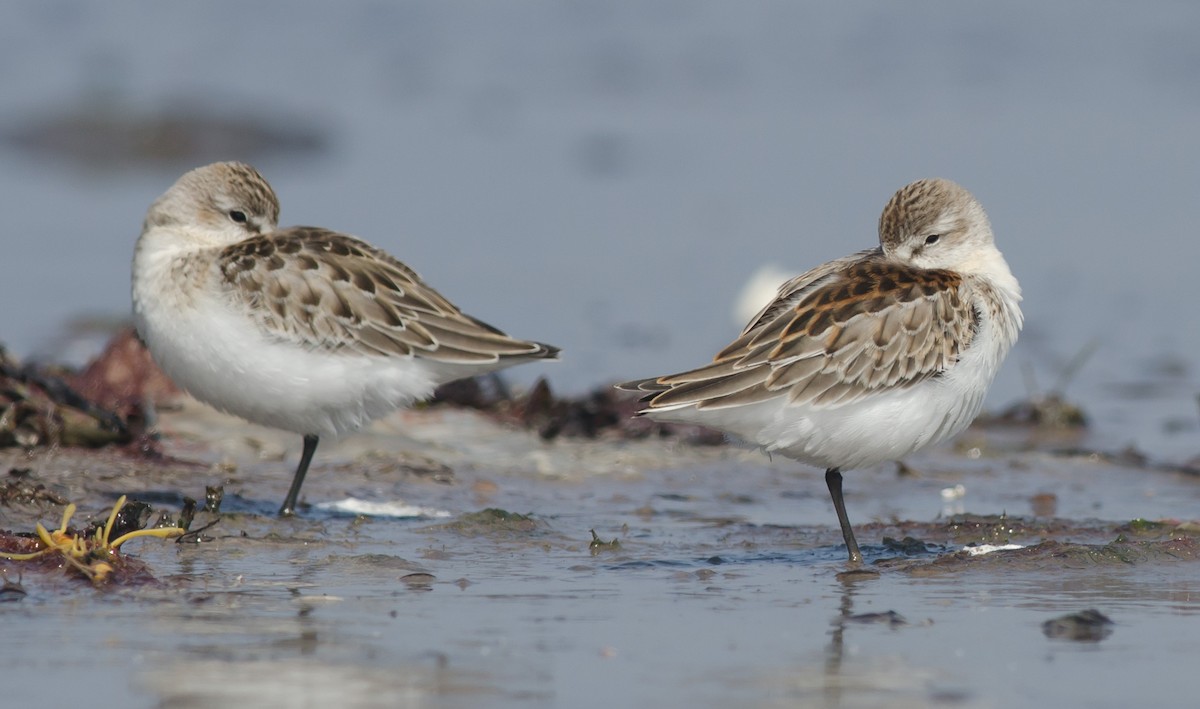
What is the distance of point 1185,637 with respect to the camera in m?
4.92

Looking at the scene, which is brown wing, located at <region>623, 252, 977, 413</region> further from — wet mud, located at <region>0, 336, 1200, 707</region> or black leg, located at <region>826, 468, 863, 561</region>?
wet mud, located at <region>0, 336, 1200, 707</region>

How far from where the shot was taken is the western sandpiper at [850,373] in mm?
6035

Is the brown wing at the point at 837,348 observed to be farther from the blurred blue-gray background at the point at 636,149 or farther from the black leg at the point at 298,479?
the blurred blue-gray background at the point at 636,149

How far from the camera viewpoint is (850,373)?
6098 mm

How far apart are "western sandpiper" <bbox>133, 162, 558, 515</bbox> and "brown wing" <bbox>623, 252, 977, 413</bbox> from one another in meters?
1.09

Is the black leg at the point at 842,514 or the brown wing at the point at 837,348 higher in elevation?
the brown wing at the point at 837,348

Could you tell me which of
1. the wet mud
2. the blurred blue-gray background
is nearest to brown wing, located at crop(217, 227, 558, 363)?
the wet mud

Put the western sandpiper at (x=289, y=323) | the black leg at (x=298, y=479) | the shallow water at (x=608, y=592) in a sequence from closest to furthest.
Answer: the shallow water at (x=608, y=592)
the western sandpiper at (x=289, y=323)
the black leg at (x=298, y=479)

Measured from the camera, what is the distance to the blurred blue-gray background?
11.8m

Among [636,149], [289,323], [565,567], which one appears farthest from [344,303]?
[636,149]

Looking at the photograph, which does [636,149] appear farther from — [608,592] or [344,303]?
[608,592]

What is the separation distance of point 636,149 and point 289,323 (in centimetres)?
996

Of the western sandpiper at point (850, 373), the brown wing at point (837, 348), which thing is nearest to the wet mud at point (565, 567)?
the western sandpiper at point (850, 373)

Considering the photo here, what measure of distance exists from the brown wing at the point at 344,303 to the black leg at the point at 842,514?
4.16 feet
